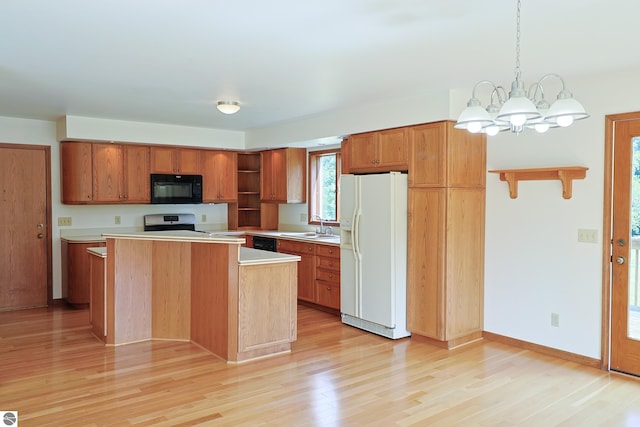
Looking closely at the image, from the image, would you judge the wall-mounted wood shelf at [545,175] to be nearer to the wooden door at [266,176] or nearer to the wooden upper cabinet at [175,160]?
the wooden door at [266,176]

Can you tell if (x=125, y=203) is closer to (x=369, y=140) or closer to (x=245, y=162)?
(x=245, y=162)

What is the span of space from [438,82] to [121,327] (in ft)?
11.4

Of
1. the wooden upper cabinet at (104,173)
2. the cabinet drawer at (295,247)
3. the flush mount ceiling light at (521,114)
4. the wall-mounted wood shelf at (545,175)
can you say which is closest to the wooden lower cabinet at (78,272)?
the wooden upper cabinet at (104,173)

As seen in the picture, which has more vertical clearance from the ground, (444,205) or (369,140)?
(369,140)

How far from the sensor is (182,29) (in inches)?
110

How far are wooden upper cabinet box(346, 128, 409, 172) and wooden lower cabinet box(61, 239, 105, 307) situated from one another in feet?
10.6

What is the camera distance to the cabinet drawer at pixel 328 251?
5.47m

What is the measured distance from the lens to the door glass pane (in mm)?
3666

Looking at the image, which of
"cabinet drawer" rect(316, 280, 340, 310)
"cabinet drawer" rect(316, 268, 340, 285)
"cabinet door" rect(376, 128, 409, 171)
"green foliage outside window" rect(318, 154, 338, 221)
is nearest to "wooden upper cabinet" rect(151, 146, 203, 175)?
"green foliage outside window" rect(318, 154, 338, 221)

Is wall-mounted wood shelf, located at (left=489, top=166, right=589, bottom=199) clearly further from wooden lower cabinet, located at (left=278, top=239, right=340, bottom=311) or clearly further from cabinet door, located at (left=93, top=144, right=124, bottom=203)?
cabinet door, located at (left=93, top=144, right=124, bottom=203)

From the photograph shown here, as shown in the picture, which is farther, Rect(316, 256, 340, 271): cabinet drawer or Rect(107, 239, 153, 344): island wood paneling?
Rect(316, 256, 340, 271): cabinet drawer

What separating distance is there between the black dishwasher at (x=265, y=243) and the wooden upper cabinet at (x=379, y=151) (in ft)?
5.98

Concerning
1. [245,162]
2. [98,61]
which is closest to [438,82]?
[98,61]

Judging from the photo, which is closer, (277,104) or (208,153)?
(277,104)
